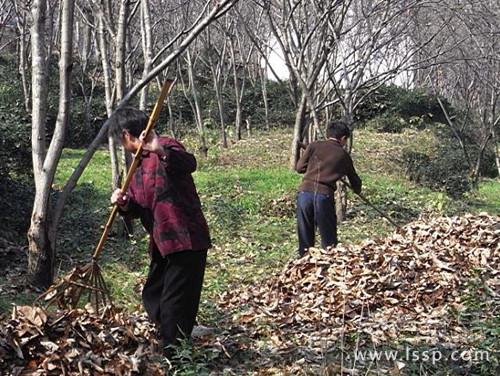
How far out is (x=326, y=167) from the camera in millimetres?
6660

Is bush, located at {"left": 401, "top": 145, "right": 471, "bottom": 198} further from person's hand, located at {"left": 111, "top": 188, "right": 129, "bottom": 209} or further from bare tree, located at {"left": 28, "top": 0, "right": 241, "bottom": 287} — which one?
person's hand, located at {"left": 111, "top": 188, "right": 129, "bottom": 209}

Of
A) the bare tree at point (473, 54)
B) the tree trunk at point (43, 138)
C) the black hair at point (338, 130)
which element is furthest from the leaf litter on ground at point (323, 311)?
the bare tree at point (473, 54)

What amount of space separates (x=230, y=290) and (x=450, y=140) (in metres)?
16.1

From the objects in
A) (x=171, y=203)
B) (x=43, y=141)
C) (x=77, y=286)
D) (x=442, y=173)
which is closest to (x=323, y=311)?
(x=171, y=203)

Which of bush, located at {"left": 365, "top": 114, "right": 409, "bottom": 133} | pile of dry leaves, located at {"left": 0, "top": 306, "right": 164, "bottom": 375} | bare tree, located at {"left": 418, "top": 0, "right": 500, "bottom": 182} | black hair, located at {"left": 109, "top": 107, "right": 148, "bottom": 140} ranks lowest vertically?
pile of dry leaves, located at {"left": 0, "top": 306, "right": 164, "bottom": 375}

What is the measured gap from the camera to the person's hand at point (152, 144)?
3.74m

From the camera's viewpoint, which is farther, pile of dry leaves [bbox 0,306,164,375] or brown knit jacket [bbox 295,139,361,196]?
brown knit jacket [bbox 295,139,361,196]

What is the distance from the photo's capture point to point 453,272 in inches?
223

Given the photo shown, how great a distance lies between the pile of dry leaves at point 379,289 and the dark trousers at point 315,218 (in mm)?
359

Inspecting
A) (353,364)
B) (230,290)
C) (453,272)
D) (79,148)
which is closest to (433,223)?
(453,272)

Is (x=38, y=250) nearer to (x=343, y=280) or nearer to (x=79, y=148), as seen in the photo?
(x=343, y=280)

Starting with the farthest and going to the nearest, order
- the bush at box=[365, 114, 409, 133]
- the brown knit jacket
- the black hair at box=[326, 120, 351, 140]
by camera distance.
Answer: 1. the bush at box=[365, 114, 409, 133]
2. the black hair at box=[326, 120, 351, 140]
3. the brown knit jacket

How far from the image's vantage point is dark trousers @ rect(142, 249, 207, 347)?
3.97 meters

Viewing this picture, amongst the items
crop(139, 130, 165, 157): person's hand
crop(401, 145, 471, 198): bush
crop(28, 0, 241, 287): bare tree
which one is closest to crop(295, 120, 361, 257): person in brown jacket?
crop(28, 0, 241, 287): bare tree
